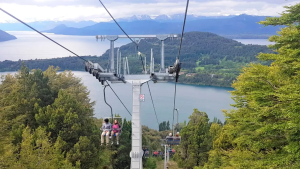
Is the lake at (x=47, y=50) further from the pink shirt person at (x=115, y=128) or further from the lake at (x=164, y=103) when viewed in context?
the pink shirt person at (x=115, y=128)

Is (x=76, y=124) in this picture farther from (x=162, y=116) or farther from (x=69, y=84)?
(x=162, y=116)

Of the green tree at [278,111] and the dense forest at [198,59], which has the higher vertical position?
the dense forest at [198,59]

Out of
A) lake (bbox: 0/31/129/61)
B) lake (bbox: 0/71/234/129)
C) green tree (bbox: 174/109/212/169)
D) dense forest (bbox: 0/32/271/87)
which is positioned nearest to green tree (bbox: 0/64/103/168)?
green tree (bbox: 174/109/212/169)

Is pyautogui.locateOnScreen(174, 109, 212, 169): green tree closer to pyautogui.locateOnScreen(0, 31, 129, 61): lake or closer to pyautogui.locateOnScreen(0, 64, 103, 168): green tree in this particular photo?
pyautogui.locateOnScreen(0, 64, 103, 168): green tree

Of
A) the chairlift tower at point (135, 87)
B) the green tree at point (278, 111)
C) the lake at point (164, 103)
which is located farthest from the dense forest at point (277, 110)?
the lake at point (164, 103)

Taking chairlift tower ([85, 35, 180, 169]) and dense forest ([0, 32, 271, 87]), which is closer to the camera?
chairlift tower ([85, 35, 180, 169])

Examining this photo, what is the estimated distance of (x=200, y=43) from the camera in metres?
154

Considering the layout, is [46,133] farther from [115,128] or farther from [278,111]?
[278,111]

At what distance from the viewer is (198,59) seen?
131625 mm

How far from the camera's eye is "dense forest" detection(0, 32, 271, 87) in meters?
84.2

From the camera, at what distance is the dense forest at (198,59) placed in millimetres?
84188

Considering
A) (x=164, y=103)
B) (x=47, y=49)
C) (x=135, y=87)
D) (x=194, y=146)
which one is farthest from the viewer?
(x=47, y=49)

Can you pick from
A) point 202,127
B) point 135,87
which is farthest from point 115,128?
point 202,127

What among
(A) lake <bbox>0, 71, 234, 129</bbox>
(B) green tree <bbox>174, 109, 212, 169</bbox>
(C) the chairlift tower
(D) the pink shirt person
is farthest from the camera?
(A) lake <bbox>0, 71, 234, 129</bbox>
